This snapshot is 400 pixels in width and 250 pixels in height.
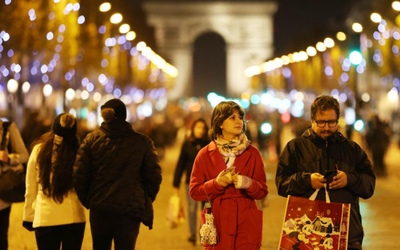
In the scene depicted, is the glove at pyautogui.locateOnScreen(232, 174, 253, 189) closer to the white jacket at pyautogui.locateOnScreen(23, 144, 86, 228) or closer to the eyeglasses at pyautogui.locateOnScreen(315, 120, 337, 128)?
the eyeglasses at pyautogui.locateOnScreen(315, 120, 337, 128)

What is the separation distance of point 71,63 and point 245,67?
6710cm

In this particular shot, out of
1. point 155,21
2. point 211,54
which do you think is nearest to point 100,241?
point 155,21

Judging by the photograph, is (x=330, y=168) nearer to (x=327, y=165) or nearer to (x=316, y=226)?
(x=327, y=165)

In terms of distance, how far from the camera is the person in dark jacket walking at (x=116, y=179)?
658 cm

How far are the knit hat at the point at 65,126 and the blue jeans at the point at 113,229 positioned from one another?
738mm

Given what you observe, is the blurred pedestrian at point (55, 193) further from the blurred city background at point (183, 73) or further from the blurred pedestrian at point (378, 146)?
the blurred pedestrian at point (378, 146)

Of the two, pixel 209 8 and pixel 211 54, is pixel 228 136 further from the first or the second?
pixel 211 54

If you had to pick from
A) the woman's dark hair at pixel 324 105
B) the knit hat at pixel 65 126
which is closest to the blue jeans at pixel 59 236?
the knit hat at pixel 65 126

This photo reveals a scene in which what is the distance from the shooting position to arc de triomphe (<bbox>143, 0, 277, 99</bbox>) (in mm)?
99250

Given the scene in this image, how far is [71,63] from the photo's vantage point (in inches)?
1444

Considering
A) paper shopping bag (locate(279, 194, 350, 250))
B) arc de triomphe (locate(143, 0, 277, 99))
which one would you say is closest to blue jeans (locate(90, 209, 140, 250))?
paper shopping bag (locate(279, 194, 350, 250))

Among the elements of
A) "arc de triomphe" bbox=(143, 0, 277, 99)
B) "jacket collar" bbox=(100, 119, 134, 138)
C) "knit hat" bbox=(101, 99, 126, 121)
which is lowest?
"jacket collar" bbox=(100, 119, 134, 138)

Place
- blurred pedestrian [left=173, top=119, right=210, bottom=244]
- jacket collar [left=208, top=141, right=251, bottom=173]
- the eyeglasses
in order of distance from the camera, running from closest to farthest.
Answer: the eyeglasses < jacket collar [left=208, top=141, right=251, bottom=173] < blurred pedestrian [left=173, top=119, right=210, bottom=244]

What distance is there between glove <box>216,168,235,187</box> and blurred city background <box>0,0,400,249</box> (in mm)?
4375
